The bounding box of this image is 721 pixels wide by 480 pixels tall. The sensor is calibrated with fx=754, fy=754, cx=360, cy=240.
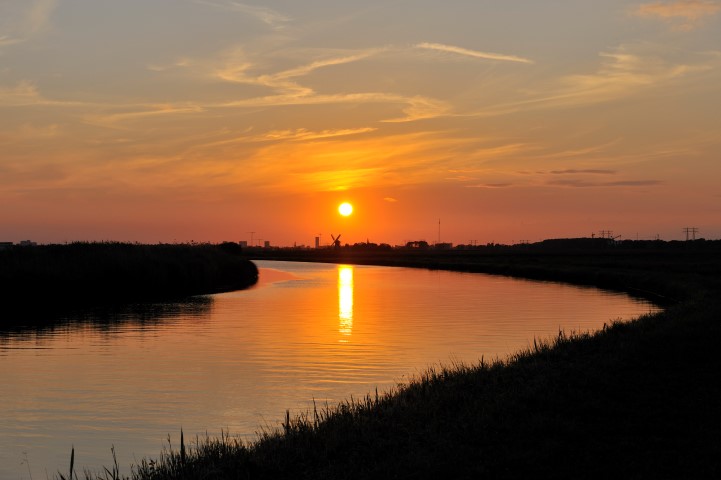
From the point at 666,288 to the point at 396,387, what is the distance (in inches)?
1741

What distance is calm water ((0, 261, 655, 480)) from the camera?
59.0 feet

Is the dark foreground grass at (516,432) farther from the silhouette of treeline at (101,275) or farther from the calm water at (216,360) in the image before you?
the silhouette of treeline at (101,275)

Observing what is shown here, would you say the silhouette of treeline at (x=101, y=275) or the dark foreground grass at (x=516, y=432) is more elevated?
the silhouette of treeline at (x=101, y=275)

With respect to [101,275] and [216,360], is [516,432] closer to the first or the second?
[216,360]

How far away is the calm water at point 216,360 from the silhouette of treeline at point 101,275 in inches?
321

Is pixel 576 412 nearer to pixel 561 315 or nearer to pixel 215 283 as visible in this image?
pixel 561 315

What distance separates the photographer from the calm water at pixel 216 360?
707 inches

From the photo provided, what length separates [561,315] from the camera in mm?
45219

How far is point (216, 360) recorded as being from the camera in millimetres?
28562

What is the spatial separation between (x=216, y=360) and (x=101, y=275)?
3380 cm

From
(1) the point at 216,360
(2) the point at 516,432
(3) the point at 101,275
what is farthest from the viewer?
(3) the point at 101,275

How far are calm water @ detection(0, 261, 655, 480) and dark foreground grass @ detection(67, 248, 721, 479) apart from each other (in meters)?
2.97

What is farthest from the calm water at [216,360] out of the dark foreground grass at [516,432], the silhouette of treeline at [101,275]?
the silhouette of treeline at [101,275]

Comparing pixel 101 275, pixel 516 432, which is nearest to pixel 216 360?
pixel 516 432
